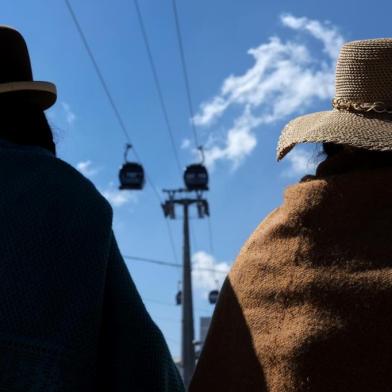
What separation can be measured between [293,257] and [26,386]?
2.82ft

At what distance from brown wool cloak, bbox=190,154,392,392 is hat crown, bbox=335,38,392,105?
0.33 metres

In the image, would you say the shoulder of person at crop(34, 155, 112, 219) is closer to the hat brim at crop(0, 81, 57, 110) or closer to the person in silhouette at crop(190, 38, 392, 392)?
the hat brim at crop(0, 81, 57, 110)

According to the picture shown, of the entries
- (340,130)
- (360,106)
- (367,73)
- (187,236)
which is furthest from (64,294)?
(187,236)

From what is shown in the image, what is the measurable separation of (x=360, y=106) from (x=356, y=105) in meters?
0.02

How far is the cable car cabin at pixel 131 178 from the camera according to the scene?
71.9ft

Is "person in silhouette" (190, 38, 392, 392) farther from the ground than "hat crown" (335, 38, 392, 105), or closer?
closer

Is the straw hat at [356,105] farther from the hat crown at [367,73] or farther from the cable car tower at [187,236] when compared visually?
the cable car tower at [187,236]

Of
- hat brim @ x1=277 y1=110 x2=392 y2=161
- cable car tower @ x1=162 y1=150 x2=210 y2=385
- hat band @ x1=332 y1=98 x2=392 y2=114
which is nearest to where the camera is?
hat brim @ x1=277 y1=110 x2=392 y2=161

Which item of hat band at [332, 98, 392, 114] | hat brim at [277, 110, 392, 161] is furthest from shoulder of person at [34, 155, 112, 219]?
hat band at [332, 98, 392, 114]

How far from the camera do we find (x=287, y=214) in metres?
2.15

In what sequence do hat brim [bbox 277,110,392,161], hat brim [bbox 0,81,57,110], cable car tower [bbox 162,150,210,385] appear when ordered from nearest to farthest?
hat brim [bbox 0,81,57,110], hat brim [bbox 277,110,392,161], cable car tower [bbox 162,150,210,385]

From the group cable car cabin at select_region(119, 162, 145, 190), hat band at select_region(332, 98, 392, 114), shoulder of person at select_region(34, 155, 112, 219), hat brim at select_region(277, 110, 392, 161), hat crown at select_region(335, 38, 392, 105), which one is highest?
cable car cabin at select_region(119, 162, 145, 190)

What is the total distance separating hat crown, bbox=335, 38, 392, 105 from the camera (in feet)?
7.86

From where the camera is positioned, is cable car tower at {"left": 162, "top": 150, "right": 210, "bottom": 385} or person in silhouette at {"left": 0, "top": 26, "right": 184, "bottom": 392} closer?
person in silhouette at {"left": 0, "top": 26, "right": 184, "bottom": 392}
